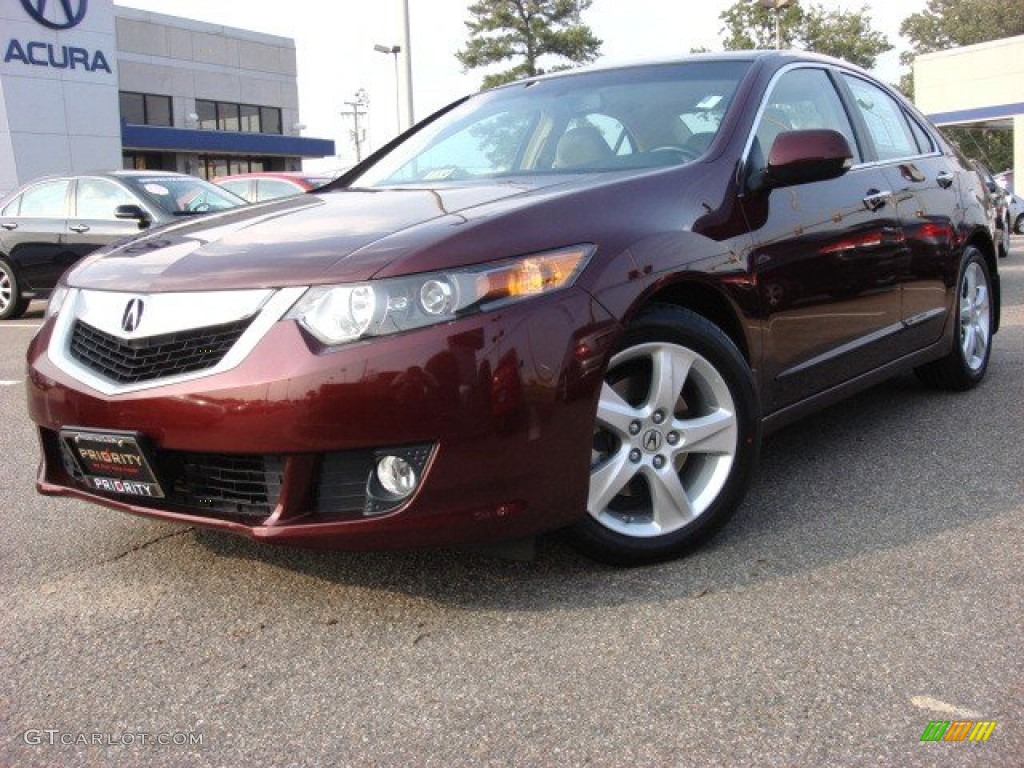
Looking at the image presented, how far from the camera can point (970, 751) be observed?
1992mm

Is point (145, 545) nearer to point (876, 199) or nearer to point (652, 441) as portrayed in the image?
point (652, 441)

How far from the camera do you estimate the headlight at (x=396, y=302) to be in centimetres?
247

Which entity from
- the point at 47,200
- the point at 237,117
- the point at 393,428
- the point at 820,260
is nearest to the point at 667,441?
the point at 393,428

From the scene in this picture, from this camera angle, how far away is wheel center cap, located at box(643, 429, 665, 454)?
2.90m

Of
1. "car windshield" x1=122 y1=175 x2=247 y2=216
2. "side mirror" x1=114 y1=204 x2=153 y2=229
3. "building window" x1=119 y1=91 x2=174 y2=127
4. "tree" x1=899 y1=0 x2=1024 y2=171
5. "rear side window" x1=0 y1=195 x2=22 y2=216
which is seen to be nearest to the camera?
"side mirror" x1=114 y1=204 x2=153 y2=229

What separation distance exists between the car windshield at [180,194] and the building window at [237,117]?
32.5 m

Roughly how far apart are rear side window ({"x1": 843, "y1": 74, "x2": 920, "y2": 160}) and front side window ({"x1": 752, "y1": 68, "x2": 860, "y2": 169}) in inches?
9.1

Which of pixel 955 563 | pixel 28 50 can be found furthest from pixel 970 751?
pixel 28 50

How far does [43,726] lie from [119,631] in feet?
1.54

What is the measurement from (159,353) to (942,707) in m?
2.05

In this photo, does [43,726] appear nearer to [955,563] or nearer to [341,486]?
[341,486]

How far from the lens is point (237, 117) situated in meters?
42.4

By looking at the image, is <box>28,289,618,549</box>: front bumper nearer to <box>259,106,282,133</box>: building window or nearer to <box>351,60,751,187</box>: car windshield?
<box>351,60,751,187</box>: car windshield

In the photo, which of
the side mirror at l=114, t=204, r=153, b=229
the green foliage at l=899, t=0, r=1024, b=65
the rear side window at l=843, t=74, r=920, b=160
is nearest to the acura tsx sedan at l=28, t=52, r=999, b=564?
the rear side window at l=843, t=74, r=920, b=160
